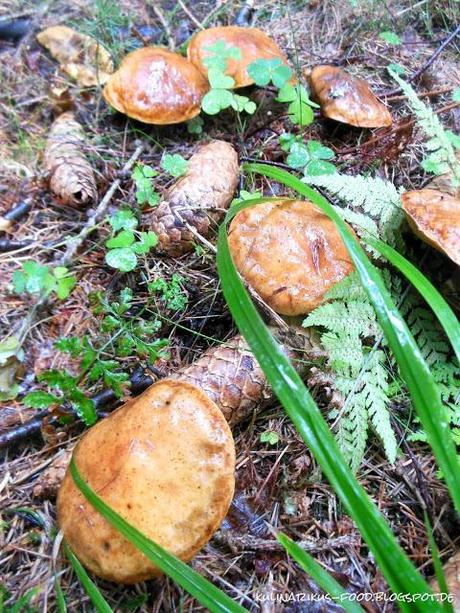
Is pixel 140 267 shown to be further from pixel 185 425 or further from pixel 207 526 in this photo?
Answer: pixel 207 526

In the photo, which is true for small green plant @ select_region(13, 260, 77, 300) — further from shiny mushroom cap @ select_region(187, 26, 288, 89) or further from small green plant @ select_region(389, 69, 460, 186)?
small green plant @ select_region(389, 69, 460, 186)

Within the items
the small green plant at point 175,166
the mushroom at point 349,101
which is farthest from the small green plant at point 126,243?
the mushroom at point 349,101

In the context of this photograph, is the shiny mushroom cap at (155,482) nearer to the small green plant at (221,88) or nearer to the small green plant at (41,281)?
the small green plant at (41,281)

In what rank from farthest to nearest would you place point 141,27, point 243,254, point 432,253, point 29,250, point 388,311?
point 141,27
point 29,250
point 432,253
point 243,254
point 388,311

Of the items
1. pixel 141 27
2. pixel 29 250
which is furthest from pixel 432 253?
pixel 141 27

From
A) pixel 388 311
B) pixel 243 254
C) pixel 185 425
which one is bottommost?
pixel 185 425

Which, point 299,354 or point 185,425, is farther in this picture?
point 299,354
